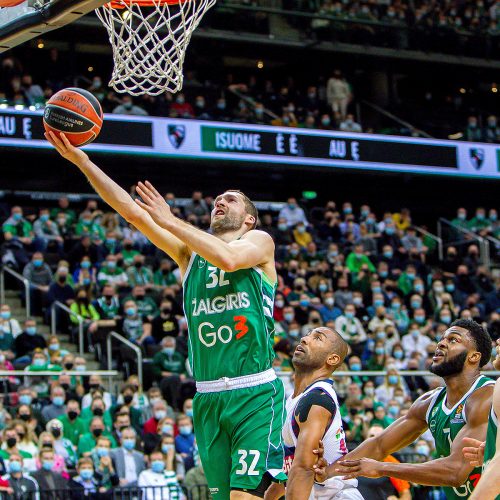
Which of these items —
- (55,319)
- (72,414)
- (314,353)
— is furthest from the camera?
(55,319)

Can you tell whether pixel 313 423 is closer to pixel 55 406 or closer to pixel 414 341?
pixel 55 406

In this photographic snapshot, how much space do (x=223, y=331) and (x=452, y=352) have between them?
1495 mm

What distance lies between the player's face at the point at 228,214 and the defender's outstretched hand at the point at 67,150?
82 centimetres

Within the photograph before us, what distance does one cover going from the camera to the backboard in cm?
673

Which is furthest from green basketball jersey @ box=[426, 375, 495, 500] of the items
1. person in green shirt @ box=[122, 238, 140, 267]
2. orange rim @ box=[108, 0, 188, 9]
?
person in green shirt @ box=[122, 238, 140, 267]

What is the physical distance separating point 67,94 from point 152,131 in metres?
15.1

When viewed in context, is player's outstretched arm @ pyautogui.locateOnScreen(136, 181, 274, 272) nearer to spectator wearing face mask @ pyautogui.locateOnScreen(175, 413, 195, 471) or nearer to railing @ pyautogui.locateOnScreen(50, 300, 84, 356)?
spectator wearing face mask @ pyautogui.locateOnScreen(175, 413, 195, 471)

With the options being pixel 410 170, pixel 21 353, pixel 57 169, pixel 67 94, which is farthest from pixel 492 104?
A: pixel 67 94

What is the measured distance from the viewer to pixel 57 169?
2353 centimetres

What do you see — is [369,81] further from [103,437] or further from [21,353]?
[103,437]

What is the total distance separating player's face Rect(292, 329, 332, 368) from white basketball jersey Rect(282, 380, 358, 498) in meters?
0.14

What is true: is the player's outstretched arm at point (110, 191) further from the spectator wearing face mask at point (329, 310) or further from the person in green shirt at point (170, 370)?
the spectator wearing face mask at point (329, 310)

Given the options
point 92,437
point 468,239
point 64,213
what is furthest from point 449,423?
point 468,239

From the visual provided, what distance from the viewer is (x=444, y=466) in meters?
6.44
